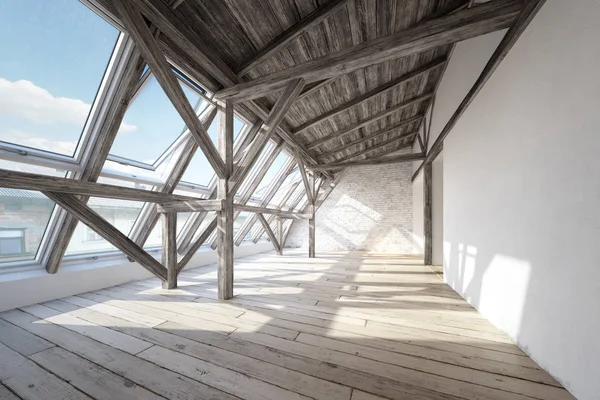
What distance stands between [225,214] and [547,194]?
9.63ft

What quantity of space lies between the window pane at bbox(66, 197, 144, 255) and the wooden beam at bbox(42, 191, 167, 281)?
0.38 metres

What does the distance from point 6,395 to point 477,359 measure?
2959 mm

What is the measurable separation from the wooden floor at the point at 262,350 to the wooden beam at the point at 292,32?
2.76 meters

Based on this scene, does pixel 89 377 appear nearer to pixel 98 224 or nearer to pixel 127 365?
pixel 127 365

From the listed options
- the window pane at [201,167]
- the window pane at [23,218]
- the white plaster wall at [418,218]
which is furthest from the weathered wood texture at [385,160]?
the window pane at [23,218]

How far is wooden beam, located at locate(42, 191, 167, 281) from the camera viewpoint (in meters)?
2.22

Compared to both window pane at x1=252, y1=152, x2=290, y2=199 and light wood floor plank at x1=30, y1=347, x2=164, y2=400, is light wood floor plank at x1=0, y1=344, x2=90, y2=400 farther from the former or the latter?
window pane at x1=252, y1=152, x2=290, y2=199

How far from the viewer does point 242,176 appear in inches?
115

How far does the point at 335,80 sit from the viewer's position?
10.9 feet

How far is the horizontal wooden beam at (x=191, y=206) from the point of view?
2939mm

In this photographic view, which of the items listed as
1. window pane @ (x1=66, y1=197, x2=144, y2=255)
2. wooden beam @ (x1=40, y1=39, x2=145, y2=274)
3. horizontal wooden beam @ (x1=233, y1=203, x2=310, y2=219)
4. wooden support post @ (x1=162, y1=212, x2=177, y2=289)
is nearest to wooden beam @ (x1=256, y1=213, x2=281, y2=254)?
horizontal wooden beam @ (x1=233, y1=203, x2=310, y2=219)

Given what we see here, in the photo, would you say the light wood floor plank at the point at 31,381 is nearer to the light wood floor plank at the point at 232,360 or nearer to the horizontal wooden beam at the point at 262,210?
the light wood floor plank at the point at 232,360

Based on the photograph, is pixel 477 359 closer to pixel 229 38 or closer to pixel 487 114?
pixel 487 114

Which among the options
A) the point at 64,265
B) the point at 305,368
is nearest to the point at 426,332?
the point at 305,368
